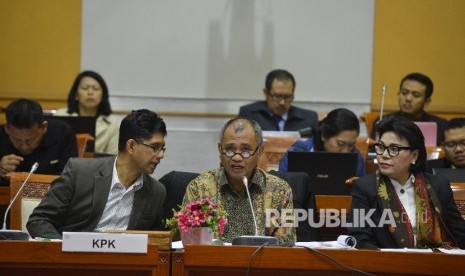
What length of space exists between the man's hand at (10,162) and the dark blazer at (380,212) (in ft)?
6.34

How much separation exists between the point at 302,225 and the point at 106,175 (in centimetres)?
86

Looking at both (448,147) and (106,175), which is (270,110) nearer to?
(448,147)

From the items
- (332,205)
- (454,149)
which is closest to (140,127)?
(332,205)

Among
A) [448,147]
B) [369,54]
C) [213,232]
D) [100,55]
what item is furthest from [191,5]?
[213,232]

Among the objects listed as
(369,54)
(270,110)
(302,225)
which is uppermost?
(369,54)

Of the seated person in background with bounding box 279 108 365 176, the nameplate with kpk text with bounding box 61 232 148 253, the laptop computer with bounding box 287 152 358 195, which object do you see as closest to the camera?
the nameplate with kpk text with bounding box 61 232 148 253

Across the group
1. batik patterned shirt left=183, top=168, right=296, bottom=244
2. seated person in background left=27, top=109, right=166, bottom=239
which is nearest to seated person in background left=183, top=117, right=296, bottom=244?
batik patterned shirt left=183, top=168, right=296, bottom=244

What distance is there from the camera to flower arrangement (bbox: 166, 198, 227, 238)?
2955 millimetres

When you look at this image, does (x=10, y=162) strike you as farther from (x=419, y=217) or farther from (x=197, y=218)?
(x=419, y=217)

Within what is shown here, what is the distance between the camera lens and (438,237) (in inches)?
142

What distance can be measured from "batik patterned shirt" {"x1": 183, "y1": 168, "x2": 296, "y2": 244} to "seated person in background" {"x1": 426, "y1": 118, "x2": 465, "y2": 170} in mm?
1793

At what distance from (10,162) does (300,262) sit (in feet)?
7.93

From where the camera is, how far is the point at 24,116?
187 inches

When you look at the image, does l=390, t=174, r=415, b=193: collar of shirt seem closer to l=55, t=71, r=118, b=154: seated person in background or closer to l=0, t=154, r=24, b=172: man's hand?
l=0, t=154, r=24, b=172: man's hand
